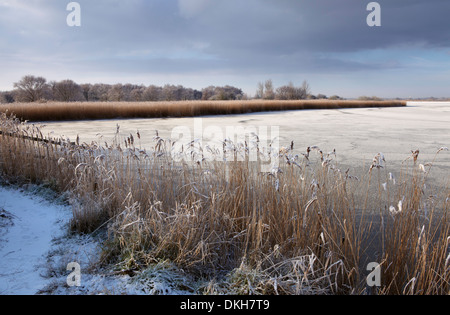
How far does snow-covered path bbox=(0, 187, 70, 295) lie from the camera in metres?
1.67

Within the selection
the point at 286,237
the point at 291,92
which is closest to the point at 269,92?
the point at 291,92

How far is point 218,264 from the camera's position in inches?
70.3

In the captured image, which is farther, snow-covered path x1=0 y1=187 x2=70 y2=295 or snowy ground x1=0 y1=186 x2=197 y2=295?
snow-covered path x1=0 y1=187 x2=70 y2=295

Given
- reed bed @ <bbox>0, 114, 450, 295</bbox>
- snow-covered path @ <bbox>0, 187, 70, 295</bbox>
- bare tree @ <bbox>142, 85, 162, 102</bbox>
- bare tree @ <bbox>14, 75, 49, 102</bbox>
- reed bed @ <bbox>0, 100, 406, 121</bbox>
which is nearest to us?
reed bed @ <bbox>0, 114, 450, 295</bbox>

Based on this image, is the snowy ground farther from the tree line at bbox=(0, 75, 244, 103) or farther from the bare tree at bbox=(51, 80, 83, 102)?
the bare tree at bbox=(51, 80, 83, 102)

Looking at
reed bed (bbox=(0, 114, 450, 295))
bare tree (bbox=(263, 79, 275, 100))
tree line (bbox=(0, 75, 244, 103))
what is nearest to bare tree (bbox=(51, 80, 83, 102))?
tree line (bbox=(0, 75, 244, 103))

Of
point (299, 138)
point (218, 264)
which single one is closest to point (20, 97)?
point (299, 138)

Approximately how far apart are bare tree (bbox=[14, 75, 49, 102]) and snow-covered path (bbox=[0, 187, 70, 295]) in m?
37.3

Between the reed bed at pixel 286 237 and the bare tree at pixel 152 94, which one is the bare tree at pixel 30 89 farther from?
the reed bed at pixel 286 237

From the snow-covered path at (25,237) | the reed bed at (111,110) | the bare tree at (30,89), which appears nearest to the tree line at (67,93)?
the bare tree at (30,89)
